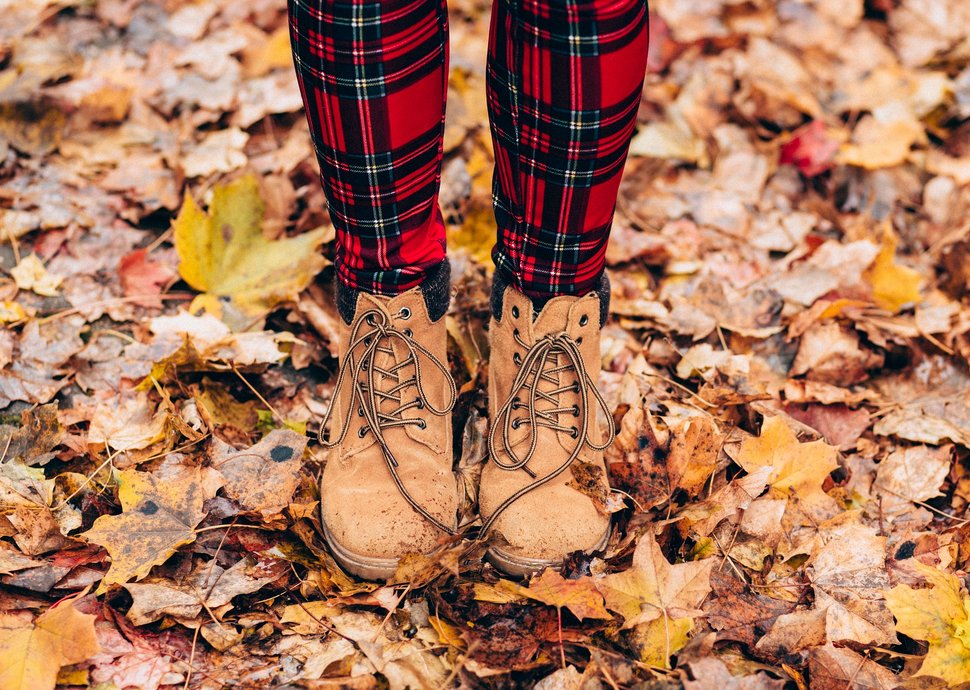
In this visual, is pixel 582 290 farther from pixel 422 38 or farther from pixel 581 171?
pixel 422 38

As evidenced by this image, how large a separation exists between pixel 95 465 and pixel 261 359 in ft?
0.98

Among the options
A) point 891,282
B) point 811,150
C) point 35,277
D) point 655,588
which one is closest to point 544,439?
point 655,588

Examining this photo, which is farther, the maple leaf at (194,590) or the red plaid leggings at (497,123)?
the maple leaf at (194,590)

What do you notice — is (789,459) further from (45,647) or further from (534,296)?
(45,647)

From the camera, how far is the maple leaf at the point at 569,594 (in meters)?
1.03

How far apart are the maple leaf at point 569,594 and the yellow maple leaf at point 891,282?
0.94 metres

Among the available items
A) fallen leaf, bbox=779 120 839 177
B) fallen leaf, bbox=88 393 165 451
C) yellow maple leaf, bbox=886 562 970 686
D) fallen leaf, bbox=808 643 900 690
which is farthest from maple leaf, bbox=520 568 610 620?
fallen leaf, bbox=779 120 839 177

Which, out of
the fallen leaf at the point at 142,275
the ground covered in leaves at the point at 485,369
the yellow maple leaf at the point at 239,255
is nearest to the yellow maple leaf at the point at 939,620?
the ground covered in leaves at the point at 485,369

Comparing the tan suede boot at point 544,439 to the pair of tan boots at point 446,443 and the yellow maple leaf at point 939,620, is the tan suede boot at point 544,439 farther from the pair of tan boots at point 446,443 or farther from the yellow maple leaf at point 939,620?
the yellow maple leaf at point 939,620

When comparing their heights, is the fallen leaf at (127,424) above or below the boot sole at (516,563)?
above

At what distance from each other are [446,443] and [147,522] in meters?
0.42

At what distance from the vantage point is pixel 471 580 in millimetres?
1120

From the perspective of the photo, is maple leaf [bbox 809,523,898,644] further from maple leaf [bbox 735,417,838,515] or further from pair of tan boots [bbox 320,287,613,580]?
pair of tan boots [bbox 320,287,613,580]

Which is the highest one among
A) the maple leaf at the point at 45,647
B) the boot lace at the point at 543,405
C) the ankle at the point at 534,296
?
the ankle at the point at 534,296
